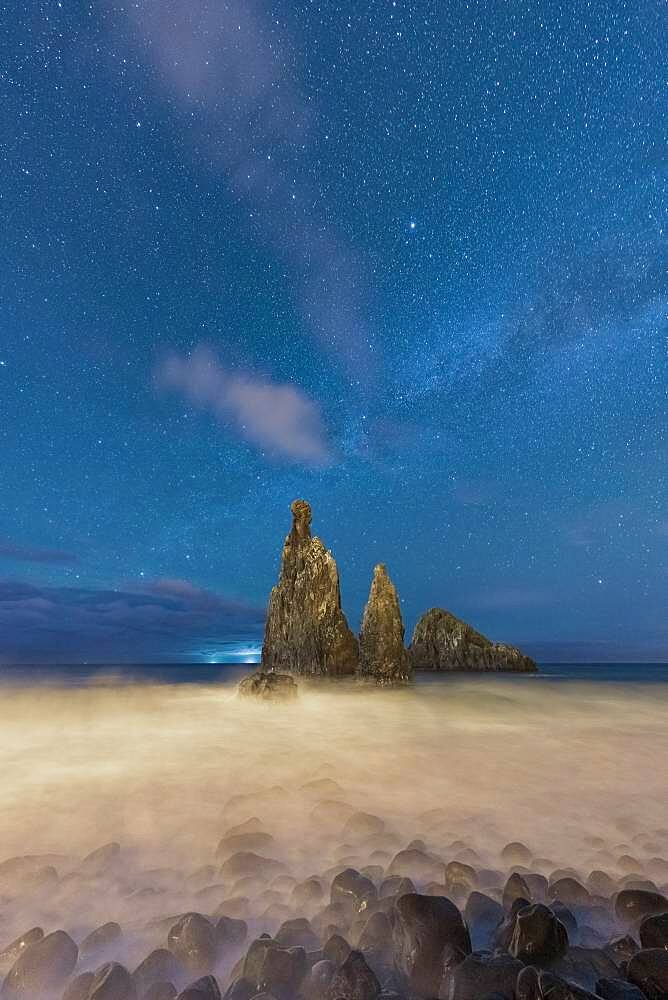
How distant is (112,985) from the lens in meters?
2.65

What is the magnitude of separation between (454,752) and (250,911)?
740 cm

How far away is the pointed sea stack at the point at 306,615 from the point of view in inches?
1686

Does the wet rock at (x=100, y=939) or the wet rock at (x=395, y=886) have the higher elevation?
the wet rock at (x=395, y=886)

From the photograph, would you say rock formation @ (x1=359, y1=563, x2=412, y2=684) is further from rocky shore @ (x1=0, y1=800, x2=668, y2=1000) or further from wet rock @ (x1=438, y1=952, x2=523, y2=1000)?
wet rock @ (x1=438, y1=952, x2=523, y2=1000)

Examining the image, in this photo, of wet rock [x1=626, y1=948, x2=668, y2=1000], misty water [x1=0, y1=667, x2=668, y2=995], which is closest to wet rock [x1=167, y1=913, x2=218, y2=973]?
misty water [x1=0, y1=667, x2=668, y2=995]

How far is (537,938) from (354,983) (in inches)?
46.8

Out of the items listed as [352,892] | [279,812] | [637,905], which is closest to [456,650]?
[279,812]

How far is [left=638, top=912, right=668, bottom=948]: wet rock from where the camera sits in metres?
2.93

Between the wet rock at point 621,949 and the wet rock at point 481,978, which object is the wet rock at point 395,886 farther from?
the wet rock at point 621,949

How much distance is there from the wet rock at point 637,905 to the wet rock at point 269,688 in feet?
60.0

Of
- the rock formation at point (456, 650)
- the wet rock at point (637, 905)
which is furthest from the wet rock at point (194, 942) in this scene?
the rock formation at point (456, 650)

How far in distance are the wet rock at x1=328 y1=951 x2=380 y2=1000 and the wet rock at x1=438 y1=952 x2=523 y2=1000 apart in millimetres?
408

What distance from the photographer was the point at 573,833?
204 inches

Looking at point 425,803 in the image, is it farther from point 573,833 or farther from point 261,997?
point 261,997
